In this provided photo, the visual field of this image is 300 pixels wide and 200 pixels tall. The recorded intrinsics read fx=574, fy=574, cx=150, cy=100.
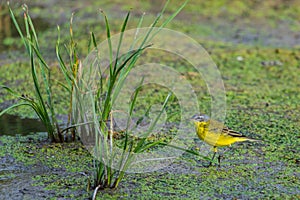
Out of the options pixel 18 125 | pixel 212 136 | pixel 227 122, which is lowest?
pixel 227 122

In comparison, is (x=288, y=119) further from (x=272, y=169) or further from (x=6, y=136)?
(x=6, y=136)

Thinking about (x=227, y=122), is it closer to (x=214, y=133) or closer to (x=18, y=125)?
(x=214, y=133)

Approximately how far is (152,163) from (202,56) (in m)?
3.22

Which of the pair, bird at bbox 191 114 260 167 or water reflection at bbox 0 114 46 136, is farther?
water reflection at bbox 0 114 46 136

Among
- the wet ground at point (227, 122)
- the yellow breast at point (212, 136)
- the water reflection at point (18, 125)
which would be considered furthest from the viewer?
the water reflection at point (18, 125)

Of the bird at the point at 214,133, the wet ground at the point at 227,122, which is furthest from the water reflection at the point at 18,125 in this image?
the bird at the point at 214,133

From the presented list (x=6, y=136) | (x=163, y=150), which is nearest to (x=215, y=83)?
(x=163, y=150)

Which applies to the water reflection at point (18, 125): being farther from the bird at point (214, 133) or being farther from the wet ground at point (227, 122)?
the bird at point (214, 133)

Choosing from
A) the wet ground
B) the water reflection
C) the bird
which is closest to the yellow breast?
the bird

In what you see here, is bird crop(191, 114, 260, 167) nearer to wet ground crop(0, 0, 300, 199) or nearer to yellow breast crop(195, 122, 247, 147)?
yellow breast crop(195, 122, 247, 147)

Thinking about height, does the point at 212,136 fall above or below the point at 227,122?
above

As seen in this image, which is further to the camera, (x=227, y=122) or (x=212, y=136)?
(x=227, y=122)

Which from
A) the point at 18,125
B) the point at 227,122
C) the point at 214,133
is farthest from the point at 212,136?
the point at 18,125

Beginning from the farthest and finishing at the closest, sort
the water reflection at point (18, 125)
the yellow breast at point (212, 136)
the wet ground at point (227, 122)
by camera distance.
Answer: the water reflection at point (18, 125) < the yellow breast at point (212, 136) < the wet ground at point (227, 122)
